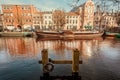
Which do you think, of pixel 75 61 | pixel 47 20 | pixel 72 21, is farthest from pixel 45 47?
pixel 72 21

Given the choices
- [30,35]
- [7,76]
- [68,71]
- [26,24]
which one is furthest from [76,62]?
[26,24]

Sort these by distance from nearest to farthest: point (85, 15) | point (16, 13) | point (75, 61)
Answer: point (75, 61)
point (16, 13)
point (85, 15)

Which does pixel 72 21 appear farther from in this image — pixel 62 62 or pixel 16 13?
pixel 62 62

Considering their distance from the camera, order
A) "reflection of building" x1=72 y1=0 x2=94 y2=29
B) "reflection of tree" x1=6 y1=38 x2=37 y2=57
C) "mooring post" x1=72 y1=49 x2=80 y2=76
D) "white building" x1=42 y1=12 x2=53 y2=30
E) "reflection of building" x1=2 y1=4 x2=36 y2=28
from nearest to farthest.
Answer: "mooring post" x1=72 y1=49 x2=80 y2=76 → "reflection of tree" x1=6 y1=38 x2=37 y2=57 → "reflection of building" x1=2 y1=4 x2=36 y2=28 → "white building" x1=42 y1=12 x2=53 y2=30 → "reflection of building" x1=72 y1=0 x2=94 y2=29

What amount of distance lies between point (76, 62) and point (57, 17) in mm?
53014

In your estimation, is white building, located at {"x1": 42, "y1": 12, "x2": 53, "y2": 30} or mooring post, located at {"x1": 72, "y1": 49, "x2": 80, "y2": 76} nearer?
mooring post, located at {"x1": 72, "y1": 49, "x2": 80, "y2": 76}

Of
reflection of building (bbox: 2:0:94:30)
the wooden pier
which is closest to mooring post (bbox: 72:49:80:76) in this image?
the wooden pier

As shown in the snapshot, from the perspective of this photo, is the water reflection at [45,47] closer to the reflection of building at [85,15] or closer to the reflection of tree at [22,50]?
the reflection of tree at [22,50]

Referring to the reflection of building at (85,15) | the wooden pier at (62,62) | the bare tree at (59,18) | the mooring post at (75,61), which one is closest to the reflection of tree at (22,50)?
the wooden pier at (62,62)

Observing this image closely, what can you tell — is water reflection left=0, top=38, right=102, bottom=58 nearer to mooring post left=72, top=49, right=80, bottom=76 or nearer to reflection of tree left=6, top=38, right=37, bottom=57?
reflection of tree left=6, top=38, right=37, bottom=57

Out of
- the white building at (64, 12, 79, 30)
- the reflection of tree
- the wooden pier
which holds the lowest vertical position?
the reflection of tree

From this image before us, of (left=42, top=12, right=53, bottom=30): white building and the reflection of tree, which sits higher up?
(left=42, top=12, right=53, bottom=30): white building

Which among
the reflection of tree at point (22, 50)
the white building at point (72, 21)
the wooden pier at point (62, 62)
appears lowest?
the reflection of tree at point (22, 50)

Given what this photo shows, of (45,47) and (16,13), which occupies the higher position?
(16,13)
